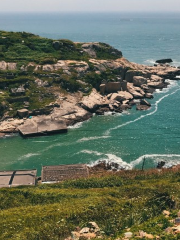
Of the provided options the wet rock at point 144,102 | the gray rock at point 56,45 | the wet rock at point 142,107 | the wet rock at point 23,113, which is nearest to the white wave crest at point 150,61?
the gray rock at point 56,45

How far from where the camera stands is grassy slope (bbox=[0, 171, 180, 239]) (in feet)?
68.6

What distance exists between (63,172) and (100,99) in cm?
3193

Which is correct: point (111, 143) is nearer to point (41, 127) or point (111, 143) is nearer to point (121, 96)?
point (41, 127)

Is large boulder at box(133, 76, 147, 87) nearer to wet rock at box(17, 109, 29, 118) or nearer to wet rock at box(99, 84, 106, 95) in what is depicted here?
wet rock at box(99, 84, 106, 95)

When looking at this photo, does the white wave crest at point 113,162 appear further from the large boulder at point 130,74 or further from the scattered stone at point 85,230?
the large boulder at point 130,74

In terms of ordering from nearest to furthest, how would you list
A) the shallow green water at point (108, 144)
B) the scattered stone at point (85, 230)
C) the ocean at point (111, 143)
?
1. the scattered stone at point (85, 230)
2. the ocean at point (111, 143)
3. the shallow green water at point (108, 144)

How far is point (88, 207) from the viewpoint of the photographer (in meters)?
25.5

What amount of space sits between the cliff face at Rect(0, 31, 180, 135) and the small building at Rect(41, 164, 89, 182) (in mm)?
18628

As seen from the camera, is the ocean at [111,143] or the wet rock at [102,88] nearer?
the ocean at [111,143]

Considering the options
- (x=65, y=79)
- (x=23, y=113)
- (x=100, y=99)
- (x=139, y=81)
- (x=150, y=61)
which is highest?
(x=150, y=61)

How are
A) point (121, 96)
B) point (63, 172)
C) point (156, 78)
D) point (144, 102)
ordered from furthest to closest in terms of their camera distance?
point (156, 78)
point (121, 96)
point (144, 102)
point (63, 172)

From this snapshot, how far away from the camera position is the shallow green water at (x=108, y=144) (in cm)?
4869

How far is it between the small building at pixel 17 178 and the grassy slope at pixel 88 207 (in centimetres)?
526

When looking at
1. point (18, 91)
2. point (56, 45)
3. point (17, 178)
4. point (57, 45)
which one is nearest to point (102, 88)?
point (18, 91)
